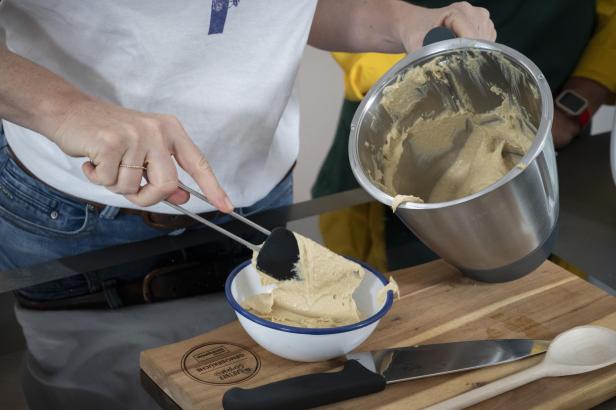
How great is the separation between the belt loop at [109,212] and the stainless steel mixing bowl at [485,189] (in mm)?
280

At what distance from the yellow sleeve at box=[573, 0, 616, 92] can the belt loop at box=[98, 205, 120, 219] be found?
Result: 2.65ft

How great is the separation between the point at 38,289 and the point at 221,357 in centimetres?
22

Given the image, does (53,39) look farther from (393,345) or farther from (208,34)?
(393,345)

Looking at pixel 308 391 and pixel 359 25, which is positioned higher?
pixel 359 25

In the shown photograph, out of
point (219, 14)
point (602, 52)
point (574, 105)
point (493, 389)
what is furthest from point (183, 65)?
point (602, 52)

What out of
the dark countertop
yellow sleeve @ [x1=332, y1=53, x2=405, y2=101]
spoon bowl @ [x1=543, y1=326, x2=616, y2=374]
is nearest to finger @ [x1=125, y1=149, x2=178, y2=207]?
spoon bowl @ [x1=543, y1=326, x2=616, y2=374]

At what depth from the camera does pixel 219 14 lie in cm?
88

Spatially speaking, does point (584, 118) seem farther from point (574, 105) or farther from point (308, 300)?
point (308, 300)

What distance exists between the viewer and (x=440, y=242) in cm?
80

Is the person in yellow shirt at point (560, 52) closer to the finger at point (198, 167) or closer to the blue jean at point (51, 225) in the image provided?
the blue jean at point (51, 225)

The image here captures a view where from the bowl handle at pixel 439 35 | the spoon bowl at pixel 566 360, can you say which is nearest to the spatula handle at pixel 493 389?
the spoon bowl at pixel 566 360

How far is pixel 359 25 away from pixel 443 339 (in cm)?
43

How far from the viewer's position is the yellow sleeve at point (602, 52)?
4.46 feet

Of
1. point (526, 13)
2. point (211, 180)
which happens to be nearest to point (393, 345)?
point (211, 180)
